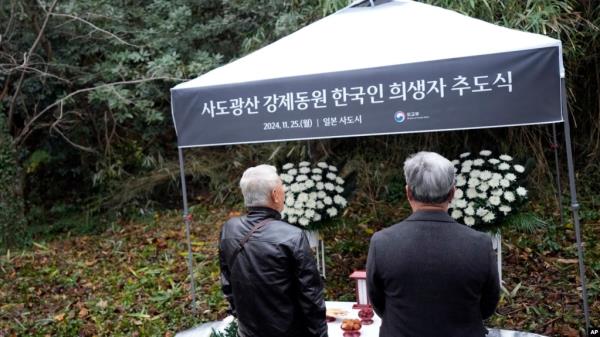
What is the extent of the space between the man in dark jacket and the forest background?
3.37 metres

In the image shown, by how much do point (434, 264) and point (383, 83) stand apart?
172cm

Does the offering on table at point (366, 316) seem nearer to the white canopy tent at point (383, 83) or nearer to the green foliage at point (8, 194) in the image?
the white canopy tent at point (383, 83)

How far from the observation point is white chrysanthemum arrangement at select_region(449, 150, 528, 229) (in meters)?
3.76

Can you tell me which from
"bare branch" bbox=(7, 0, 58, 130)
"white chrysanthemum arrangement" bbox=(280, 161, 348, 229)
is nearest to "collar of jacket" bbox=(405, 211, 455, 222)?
"white chrysanthemum arrangement" bbox=(280, 161, 348, 229)

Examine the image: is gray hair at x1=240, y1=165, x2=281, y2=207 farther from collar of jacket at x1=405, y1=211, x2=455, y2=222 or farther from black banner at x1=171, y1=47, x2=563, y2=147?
black banner at x1=171, y1=47, x2=563, y2=147

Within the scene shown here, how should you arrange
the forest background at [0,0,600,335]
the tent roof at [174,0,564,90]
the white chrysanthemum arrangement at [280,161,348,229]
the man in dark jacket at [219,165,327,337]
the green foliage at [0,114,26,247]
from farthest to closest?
1. the green foliage at [0,114,26,247]
2. the forest background at [0,0,600,335]
3. the white chrysanthemum arrangement at [280,161,348,229]
4. the tent roof at [174,0,564,90]
5. the man in dark jacket at [219,165,327,337]

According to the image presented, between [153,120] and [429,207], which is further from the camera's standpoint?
[153,120]

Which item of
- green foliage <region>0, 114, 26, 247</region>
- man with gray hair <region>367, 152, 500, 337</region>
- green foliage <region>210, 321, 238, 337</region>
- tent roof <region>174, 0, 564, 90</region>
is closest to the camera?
man with gray hair <region>367, 152, 500, 337</region>

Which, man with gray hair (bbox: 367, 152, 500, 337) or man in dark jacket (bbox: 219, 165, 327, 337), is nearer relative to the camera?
man with gray hair (bbox: 367, 152, 500, 337)

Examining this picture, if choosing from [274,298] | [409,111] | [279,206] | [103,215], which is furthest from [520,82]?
[103,215]

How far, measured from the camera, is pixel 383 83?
341 centimetres

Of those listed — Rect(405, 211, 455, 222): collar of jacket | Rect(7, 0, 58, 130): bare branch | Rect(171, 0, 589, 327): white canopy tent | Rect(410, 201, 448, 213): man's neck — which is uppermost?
Rect(7, 0, 58, 130): bare branch

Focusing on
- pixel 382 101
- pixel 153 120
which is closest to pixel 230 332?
pixel 382 101

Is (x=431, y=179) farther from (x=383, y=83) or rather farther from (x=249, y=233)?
(x=383, y=83)
